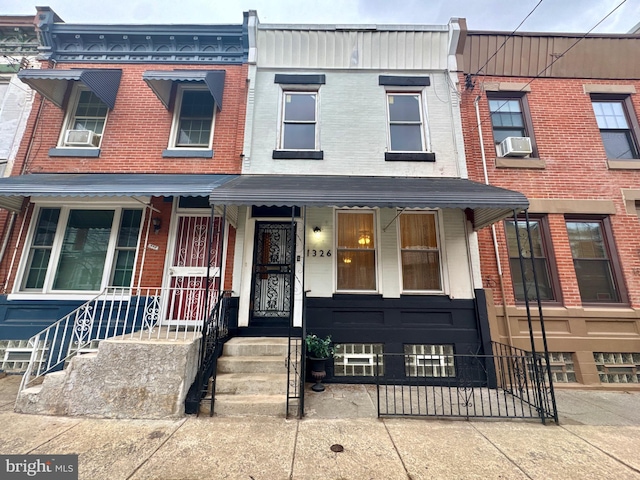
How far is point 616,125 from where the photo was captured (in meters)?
6.78

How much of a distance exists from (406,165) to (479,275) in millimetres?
2938

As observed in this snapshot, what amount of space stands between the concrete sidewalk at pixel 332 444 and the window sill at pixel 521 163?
4969mm

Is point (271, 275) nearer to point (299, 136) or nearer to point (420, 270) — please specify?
point (420, 270)

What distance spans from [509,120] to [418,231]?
12.8 ft

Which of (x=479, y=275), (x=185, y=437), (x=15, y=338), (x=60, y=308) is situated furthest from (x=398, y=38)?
(x=15, y=338)

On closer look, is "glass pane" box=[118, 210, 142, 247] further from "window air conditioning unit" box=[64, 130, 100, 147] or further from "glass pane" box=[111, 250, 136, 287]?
"window air conditioning unit" box=[64, 130, 100, 147]

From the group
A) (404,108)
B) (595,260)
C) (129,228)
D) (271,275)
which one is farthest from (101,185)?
(595,260)

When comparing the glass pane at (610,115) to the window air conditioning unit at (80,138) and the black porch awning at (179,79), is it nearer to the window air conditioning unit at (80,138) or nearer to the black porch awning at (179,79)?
the black porch awning at (179,79)

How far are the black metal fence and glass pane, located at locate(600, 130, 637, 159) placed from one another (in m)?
5.48

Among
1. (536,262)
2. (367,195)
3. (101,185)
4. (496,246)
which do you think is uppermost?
(101,185)

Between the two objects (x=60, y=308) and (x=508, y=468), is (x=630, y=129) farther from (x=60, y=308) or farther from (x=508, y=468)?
(x=60, y=308)

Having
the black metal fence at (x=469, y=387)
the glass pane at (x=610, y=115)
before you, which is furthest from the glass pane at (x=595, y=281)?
the glass pane at (x=610, y=115)

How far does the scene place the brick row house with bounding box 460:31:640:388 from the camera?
18.5 ft

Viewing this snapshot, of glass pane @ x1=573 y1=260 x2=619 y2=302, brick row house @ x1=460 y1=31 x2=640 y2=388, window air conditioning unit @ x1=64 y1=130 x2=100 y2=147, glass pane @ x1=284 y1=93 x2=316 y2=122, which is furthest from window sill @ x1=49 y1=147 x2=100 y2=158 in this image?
glass pane @ x1=573 y1=260 x2=619 y2=302
